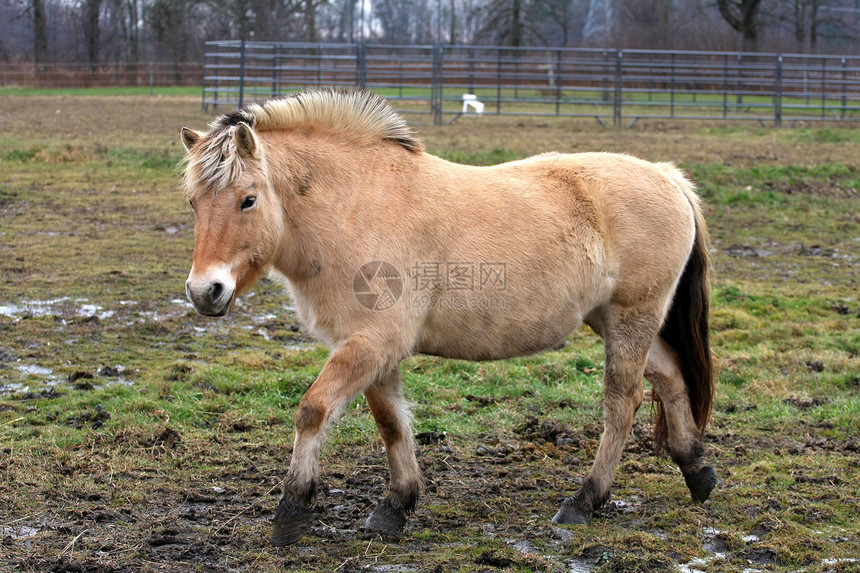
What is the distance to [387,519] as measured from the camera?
3824 millimetres

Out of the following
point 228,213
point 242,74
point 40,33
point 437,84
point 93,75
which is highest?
point 40,33

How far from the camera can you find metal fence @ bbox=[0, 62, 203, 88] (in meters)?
31.7

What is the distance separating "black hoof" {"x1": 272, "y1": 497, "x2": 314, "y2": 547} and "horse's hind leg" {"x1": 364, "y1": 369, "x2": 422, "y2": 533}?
18.7 inches

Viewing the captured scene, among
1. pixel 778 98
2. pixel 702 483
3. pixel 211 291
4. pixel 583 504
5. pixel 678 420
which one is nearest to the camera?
pixel 211 291

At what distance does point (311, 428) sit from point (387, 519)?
704 millimetres

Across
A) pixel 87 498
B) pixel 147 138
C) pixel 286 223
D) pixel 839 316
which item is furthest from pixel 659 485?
pixel 147 138

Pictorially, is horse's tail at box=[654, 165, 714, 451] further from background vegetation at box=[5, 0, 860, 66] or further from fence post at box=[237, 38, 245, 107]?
background vegetation at box=[5, 0, 860, 66]

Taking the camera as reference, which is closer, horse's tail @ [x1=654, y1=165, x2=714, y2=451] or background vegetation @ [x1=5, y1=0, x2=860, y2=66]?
horse's tail @ [x1=654, y1=165, x2=714, y2=451]

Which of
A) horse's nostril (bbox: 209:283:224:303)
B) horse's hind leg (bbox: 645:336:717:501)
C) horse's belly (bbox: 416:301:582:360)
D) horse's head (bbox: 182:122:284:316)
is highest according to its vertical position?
horse's head (bbox: 182:122:284:316)

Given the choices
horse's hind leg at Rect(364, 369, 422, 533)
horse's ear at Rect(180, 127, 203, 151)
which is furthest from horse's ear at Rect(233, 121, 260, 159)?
horse's hind leg at Rect(364, 369, 422, 533)

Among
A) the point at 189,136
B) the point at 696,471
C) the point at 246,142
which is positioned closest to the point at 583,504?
the point at 696,471

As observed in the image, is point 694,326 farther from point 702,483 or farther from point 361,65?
point 361,65

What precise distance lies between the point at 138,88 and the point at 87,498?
103 ft

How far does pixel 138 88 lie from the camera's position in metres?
32.4
